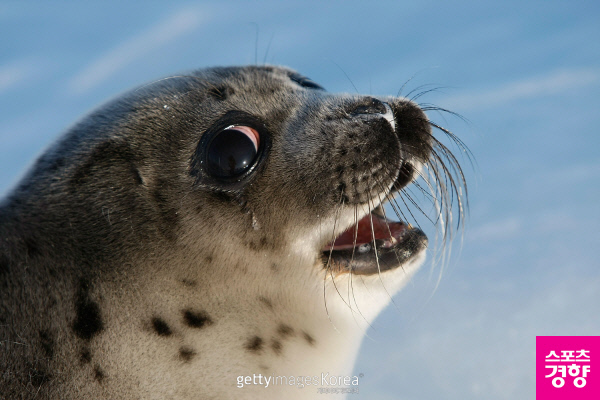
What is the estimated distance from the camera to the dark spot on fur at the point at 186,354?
169 inches

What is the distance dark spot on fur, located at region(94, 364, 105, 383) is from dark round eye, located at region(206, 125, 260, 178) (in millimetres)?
1448

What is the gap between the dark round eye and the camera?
455cm

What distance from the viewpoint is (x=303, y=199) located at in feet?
15.0

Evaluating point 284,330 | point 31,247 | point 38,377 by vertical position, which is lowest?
point 38,377

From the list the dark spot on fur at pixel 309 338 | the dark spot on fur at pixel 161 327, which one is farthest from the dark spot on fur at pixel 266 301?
the dark spot on fur at pixel 161 327

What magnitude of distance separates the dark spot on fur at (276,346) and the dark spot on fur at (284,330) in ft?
0.17

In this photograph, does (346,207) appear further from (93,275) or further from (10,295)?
(10,295)

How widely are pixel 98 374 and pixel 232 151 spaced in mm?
1683

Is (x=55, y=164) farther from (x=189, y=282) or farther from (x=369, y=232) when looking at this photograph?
(x=369, y=232)

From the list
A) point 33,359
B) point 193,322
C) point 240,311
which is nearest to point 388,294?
point 240,311

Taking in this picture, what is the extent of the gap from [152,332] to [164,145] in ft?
4.28

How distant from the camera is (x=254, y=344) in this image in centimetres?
450

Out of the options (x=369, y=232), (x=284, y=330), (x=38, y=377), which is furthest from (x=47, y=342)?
(x=369, y=232)

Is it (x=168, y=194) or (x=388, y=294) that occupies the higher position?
(x=168, y=194)
